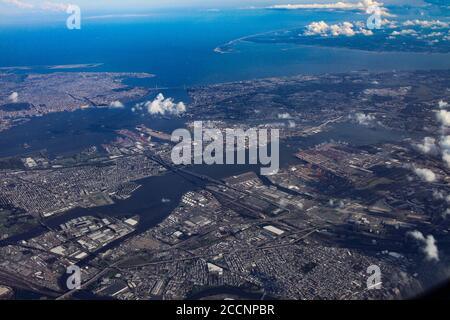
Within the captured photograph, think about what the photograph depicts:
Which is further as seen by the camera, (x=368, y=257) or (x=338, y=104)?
(x=338, y=104)

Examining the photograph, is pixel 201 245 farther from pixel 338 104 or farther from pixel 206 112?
pixel 338 104

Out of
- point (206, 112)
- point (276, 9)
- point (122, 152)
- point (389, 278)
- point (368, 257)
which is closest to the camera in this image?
point (389, 278)

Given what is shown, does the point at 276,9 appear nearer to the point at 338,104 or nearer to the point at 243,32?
the point at 243,32

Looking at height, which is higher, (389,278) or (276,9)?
(276,9)

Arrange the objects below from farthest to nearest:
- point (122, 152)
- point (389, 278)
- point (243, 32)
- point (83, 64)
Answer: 1. point (243, 32)
2. point (83, 64)
3. point (122, 152)
4. point (389, 278)

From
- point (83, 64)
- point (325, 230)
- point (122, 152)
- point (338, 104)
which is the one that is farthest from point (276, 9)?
point (325, 230)
